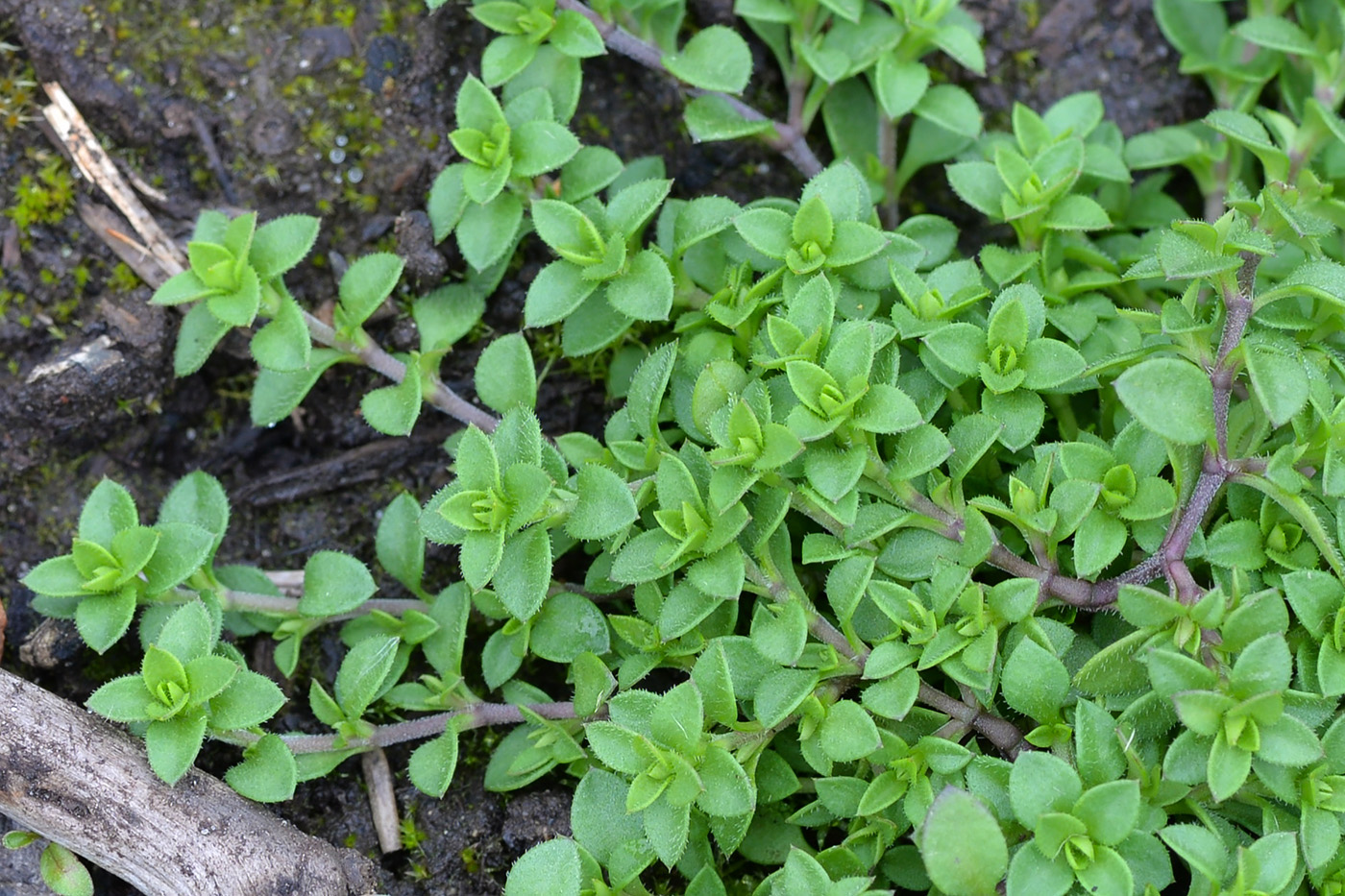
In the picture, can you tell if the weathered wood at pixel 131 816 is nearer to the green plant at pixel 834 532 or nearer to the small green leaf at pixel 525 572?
the green plant at pixel 834 532

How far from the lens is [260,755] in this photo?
2963mm

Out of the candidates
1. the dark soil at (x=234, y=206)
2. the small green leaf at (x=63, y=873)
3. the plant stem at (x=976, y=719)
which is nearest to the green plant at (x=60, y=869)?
the small green leaf at (x=63, y=873)

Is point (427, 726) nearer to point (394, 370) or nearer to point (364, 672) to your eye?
point (364, 672)

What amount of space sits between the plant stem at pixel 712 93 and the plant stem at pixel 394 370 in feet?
3.71

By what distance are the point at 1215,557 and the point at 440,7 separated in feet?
8.96

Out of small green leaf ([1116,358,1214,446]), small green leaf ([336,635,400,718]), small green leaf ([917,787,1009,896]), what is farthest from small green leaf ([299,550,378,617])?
small green leaf ([1116,358,1214,446])

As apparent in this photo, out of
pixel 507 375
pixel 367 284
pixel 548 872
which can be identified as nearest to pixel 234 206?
pixel 367 284

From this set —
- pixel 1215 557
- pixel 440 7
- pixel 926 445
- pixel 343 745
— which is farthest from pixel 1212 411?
pixel 440 7

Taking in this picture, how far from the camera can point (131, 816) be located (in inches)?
110

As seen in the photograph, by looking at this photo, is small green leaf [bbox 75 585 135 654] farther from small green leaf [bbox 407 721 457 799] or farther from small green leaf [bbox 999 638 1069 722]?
small green leaf [bbox 999 638 1069 722]

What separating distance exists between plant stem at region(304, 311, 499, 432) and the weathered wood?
116 centimetres

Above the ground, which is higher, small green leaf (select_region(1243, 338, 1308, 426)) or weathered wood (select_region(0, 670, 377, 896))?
small green leaf (select_region(1243, 338, 1308, 426))

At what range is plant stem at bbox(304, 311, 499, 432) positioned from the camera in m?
3.38

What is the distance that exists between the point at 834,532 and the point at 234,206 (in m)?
2.15
